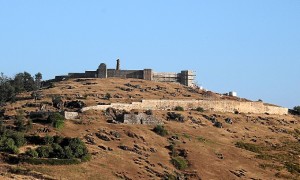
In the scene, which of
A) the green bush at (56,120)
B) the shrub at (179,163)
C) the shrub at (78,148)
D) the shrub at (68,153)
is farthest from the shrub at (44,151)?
the shrub at (179,163)

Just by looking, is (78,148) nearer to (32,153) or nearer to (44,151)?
(44,151)

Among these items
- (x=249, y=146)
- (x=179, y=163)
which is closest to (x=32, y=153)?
(x=179, y=163)

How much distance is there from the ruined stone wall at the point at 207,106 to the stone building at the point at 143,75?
54.3ft

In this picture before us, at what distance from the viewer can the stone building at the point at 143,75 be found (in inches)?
5674

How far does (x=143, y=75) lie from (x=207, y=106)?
23.0 meters

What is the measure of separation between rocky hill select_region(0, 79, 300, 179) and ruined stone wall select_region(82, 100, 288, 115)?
5.76 feet

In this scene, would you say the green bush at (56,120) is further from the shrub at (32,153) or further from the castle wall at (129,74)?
the castle wall at (129,74)

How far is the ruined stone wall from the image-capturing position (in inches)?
4348

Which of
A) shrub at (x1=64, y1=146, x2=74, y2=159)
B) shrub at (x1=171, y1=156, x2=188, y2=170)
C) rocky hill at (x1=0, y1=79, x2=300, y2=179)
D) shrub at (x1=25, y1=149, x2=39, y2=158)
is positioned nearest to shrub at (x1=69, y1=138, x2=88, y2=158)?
shrub at (x1=64, y1=146, x2=74, y2=159)

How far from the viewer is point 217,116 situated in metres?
120

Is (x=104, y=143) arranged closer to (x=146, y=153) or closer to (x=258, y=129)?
(x=146, y=153)

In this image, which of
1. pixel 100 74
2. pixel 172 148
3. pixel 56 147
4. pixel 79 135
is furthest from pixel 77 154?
pixel 100 74

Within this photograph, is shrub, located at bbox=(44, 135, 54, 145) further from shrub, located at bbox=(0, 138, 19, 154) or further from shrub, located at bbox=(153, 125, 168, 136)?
shrub, located at bbox=(153, 125, 168, 136)

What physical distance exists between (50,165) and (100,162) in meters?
6.58
